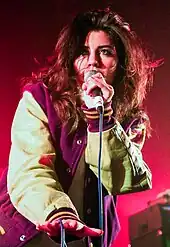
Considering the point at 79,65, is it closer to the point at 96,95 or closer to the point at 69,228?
the point at 96,95

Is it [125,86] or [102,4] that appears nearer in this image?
[125,86]

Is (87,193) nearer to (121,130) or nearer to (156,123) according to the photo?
(121,130)

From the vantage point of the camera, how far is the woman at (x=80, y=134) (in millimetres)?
1808

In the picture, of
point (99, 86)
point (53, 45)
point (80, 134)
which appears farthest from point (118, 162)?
point (53, 45)

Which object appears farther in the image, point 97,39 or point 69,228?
point 97,39

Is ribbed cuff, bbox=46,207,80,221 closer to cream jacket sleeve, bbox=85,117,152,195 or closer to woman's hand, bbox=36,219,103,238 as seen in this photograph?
woman's hand, bbox=36,219,103,238

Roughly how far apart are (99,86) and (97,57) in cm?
11

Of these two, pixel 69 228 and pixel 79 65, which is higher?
pixel 79 65

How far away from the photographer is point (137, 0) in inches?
84.9

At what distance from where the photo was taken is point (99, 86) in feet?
6.28

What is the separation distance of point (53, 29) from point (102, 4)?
0.20 meters

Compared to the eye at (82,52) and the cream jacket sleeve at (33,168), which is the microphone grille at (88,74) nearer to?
the eye at (82,52)

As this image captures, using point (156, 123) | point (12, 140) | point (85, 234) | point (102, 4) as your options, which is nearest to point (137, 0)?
point (102, 4)

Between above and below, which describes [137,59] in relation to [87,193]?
above
